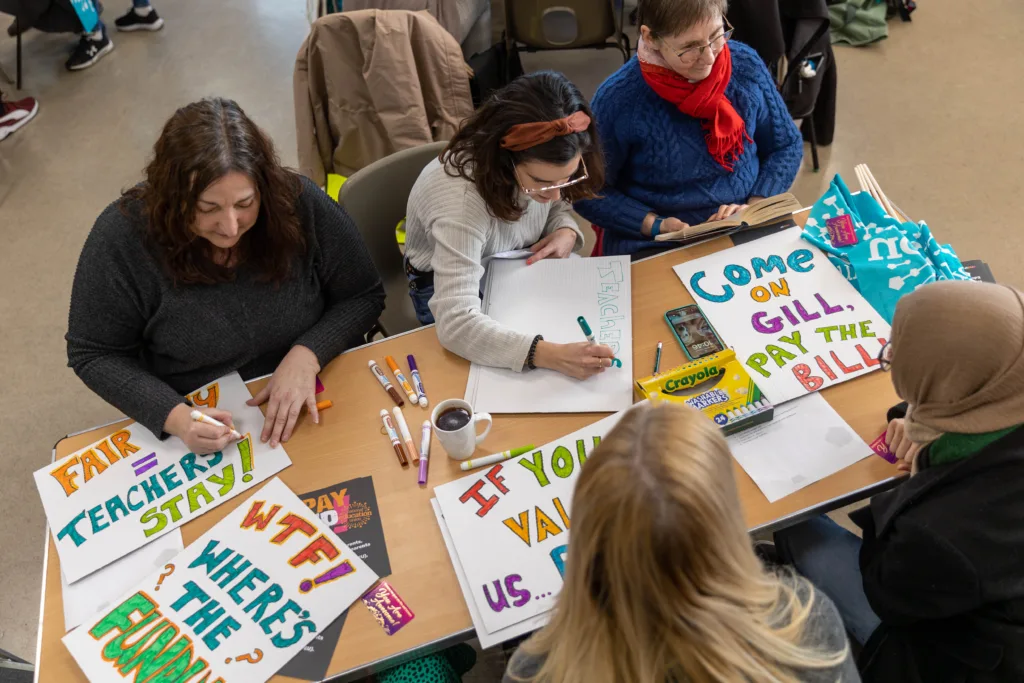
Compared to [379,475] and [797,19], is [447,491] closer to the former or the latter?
[379,475]

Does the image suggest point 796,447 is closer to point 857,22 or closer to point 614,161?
point 614,161

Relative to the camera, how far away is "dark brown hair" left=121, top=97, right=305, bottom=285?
1318 millimetres

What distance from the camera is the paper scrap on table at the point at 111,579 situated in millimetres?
1197

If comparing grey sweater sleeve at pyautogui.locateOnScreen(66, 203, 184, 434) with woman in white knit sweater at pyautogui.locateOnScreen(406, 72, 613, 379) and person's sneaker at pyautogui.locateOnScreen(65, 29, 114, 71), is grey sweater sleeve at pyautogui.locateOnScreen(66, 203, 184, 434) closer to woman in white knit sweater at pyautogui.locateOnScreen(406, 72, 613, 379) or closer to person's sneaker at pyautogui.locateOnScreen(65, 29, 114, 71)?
woman in white knit sweater at pyautogui.locateOnScreen(406, 72, 613, 379)

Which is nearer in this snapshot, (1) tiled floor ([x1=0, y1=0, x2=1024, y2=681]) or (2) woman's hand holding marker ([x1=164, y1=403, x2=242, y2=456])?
(2) woman's hand holding marker ([x1=164, y1=403, x2=242, y2=456])

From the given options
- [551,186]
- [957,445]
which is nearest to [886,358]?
[957,445]

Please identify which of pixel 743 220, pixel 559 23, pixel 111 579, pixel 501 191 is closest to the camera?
pixel 111 579

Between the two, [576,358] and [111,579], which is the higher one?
[576,358]

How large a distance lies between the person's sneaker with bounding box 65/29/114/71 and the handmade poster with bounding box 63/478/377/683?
3579 millimetres

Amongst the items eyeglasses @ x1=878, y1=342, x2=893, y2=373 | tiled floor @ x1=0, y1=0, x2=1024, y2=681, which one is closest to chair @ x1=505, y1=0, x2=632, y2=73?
tiled floor @ x1=0, y1=0, x2=1024, y2=681

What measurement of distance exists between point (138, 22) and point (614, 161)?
3.46 metres

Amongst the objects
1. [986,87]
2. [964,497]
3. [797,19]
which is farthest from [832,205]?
[986,87]

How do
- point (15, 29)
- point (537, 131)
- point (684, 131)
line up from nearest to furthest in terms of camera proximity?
point (537, 131)
point (684, 131)
point (15, 29)

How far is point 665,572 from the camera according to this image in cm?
75
